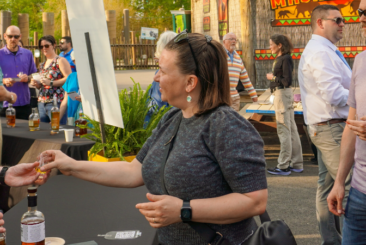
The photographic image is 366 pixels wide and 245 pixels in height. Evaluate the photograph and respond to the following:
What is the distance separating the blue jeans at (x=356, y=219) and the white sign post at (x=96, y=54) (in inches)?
59.6

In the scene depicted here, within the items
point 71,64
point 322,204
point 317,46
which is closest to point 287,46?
point 317,46

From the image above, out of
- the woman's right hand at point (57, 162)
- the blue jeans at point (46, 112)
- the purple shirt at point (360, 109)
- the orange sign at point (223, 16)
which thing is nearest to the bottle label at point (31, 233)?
the woman's right hand at point (57, 162)

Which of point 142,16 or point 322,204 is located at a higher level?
point 142,16

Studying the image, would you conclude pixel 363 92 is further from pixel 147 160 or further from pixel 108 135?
pixel 108 135

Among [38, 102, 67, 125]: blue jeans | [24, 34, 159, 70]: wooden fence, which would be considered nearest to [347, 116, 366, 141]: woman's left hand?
[38, 102, 67, 125]: blue jeans

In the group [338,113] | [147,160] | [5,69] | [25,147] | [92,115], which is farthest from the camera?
[5,69]

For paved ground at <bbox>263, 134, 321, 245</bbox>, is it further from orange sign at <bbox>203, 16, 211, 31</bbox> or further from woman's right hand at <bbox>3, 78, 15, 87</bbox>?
orange sign at <bbox>203, 16, 211, 31</bbox>

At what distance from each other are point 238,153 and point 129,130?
1.81 metres

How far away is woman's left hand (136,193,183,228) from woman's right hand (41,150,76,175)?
69 cm

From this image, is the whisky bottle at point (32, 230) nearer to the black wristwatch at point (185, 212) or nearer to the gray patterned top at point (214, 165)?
the gray patterned top at point (214, 165)

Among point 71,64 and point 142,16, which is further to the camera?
point 142,16

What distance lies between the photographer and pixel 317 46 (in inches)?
141

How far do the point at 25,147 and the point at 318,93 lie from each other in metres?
3.10

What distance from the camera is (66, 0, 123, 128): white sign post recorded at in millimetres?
2779
